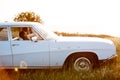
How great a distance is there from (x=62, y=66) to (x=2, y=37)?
1802 millimetres

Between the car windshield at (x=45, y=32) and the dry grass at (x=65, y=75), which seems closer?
the dry grass at (x=65, y=75)

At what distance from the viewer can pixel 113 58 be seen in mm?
9992

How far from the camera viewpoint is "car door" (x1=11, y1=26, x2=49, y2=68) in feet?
31.9

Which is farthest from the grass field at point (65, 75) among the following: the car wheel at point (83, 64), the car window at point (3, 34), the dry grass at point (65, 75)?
the car window at point (3, 34)

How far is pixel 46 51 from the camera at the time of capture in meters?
9.71

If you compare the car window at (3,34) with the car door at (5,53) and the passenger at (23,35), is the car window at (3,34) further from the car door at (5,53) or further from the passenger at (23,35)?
the passenger at (23,35)

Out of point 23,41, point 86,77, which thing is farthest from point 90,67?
point 23,41

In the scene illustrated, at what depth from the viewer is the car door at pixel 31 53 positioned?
973 cm

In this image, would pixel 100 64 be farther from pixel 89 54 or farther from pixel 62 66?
pixel 62 66

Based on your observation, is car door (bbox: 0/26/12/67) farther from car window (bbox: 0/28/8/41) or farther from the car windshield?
the car windshield

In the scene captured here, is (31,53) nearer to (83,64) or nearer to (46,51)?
(46,51)

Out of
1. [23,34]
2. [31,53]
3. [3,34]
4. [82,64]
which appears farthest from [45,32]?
[82,64]

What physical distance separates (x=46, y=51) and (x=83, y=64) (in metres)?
1.08

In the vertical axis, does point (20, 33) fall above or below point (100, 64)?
above
